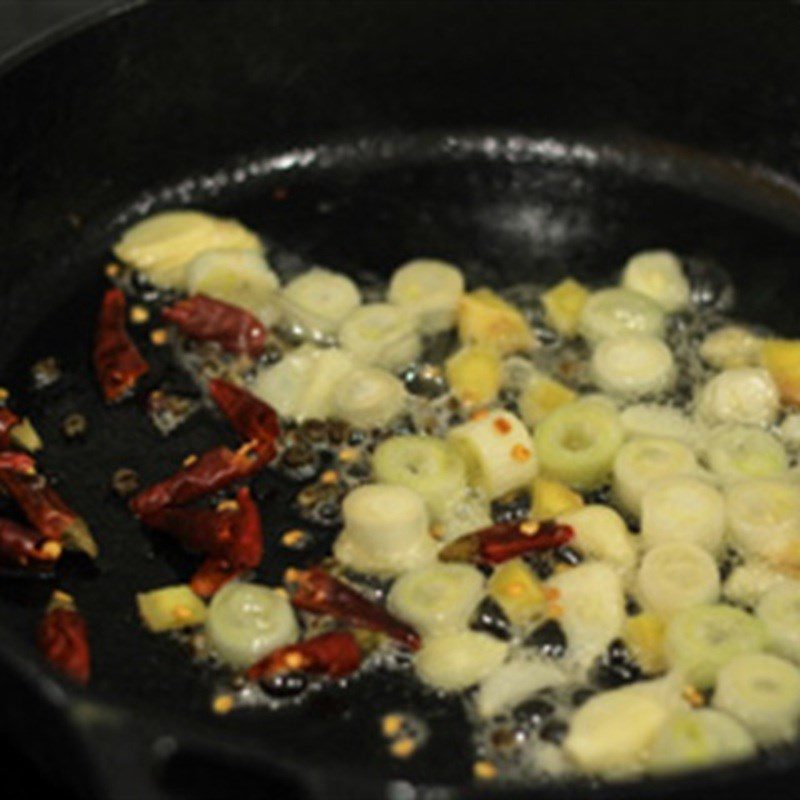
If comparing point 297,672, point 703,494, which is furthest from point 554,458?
point 297,672

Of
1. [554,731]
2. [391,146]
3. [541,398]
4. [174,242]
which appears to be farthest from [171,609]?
[391,146]

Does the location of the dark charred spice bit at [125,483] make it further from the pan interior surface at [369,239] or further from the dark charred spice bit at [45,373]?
the dark charred spice bit at [45,373]

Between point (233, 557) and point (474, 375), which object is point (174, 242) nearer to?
point (474, 375)

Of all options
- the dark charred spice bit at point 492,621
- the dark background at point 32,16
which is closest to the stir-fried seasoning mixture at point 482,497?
the dark charred spice bit at point 492,621

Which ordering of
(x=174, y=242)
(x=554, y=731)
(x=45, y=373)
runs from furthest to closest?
(x=174, y=242) → (x=45, y=373) → (x=554, y=731)

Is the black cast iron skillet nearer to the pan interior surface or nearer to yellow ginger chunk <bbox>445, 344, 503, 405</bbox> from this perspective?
the pan interior surface

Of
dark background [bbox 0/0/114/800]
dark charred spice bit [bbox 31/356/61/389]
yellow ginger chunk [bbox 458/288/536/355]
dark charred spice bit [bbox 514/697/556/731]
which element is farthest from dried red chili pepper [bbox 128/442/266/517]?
dark background [bbox 0/0/114/800]
